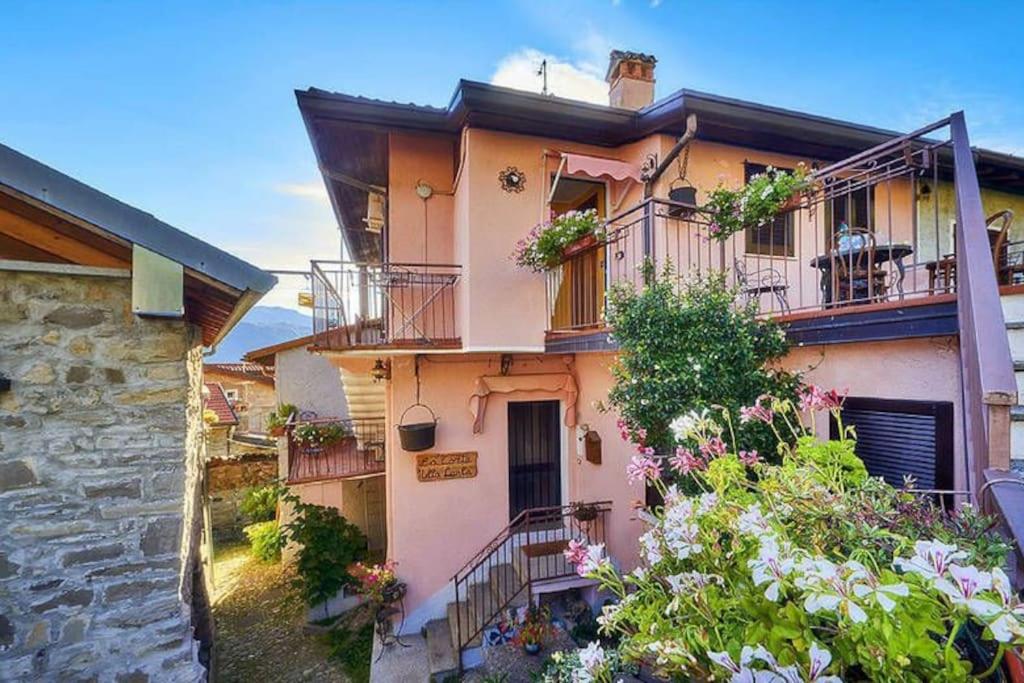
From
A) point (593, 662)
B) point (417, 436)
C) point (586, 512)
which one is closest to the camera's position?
point (593, 662)

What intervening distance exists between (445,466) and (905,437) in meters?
6.60

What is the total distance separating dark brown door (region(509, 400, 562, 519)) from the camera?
28.0ft

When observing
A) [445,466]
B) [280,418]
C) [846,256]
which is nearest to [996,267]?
[846,256]

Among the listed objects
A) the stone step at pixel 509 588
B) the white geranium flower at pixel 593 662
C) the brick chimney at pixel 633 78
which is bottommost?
the stone step at pixel 509 588

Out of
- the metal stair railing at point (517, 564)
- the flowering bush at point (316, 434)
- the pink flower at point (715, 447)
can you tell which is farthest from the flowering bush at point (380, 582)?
the pink flower at point (715, 447)

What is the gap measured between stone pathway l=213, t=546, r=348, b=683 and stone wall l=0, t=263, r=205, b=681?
506cm

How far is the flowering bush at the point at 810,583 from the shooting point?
116cm

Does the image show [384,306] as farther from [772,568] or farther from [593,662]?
[772,568]

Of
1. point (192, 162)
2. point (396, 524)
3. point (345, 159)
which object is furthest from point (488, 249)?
point (192, 162)

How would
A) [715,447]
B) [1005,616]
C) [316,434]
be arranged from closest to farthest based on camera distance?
[1005,616] < [715,447] < [316,434]

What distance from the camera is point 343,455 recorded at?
1030 centimetres

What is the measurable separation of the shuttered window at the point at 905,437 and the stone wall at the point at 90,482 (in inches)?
235

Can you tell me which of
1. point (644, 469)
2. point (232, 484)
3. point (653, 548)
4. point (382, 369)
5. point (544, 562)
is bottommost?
point (232, 484)

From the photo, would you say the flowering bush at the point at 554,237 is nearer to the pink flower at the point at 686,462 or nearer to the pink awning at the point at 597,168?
the pink awning at the point at 597,168
